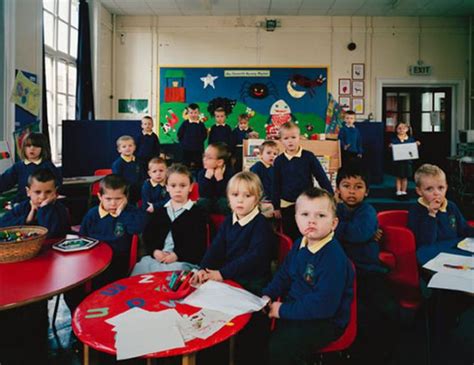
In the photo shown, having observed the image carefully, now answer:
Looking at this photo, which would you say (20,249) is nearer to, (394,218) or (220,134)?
(394,218)

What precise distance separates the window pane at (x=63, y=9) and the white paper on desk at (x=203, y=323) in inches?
223

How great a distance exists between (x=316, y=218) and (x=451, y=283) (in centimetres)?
57

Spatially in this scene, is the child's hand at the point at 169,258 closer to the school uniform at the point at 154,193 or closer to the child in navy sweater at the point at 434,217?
the school uniform at the point at 154,193

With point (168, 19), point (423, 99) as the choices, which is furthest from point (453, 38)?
point (168, 19)

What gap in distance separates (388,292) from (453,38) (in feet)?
23.7

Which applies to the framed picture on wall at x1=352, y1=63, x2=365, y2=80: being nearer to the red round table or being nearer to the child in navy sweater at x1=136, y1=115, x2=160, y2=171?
the child in navy sweater at x1=136, y1=115, x2=160, y2=171

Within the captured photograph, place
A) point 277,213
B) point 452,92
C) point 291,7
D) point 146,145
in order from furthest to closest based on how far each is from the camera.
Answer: point 452,92 → point 291,7 → point 146,145 → point 277,213

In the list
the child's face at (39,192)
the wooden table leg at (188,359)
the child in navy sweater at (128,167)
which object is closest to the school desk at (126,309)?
the wooden table leg at (188,359)

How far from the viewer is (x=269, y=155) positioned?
3824mm

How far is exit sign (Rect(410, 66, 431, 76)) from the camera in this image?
24.6 ft

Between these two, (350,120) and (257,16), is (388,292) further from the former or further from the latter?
(257,16)

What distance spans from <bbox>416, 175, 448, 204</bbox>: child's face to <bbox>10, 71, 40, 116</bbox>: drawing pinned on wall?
397cm

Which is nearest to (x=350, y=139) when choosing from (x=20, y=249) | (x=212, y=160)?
(x=212, y=160)

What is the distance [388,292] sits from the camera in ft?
6.43
